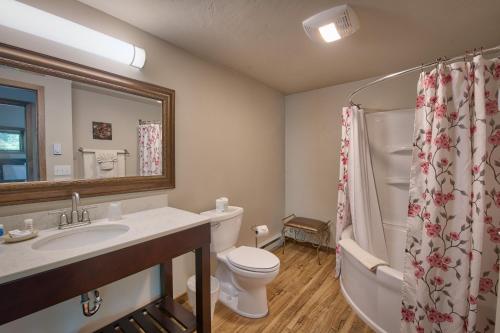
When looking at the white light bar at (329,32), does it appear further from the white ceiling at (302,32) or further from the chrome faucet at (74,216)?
the chrome faucet at (74,216)

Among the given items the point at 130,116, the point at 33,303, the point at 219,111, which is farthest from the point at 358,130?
the point at 33,303

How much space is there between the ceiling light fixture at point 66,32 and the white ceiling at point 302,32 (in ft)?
0.66

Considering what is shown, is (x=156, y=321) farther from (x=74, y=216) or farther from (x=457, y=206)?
(x=457, y=206)

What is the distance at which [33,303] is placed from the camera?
0.82m

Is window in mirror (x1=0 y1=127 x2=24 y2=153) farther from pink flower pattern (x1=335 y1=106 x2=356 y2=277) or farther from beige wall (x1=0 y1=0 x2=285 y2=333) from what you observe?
pink flower pattern (x1=335 y1=106 x2=356 y2=277)

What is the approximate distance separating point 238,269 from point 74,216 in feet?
3.63

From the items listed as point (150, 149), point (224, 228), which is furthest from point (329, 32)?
point (224, 228)

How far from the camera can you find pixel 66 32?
4.05 feet

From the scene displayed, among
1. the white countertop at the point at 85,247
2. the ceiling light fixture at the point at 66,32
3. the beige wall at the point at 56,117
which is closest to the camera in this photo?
the white countertop at the point at 85,247

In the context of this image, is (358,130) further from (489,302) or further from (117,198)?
(117,198)

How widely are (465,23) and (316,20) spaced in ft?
3.42

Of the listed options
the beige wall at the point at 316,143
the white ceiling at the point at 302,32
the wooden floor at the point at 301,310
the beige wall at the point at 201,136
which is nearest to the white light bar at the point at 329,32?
the white ceiling at the point at 302,32

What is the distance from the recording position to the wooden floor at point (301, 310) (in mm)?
1643

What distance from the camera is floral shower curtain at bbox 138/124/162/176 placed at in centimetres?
166
